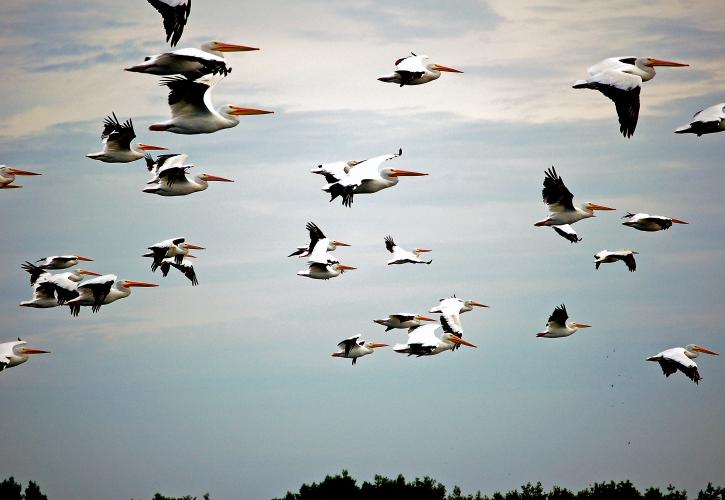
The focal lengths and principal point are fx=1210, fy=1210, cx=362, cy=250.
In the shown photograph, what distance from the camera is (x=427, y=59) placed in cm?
2616

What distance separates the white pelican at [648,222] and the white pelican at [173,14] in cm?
1102

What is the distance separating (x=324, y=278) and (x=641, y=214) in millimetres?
7568

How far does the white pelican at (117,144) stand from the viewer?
80.5 feet

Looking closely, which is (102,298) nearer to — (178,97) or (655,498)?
(178,97)

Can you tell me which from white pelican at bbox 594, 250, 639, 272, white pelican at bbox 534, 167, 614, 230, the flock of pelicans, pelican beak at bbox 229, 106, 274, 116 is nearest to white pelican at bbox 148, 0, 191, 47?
the flock of pelicans

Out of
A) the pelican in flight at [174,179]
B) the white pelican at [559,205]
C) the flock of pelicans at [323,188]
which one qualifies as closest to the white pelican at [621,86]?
the flock of pelicans at [323,188]

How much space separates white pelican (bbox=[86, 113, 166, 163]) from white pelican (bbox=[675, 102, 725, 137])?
430 inches

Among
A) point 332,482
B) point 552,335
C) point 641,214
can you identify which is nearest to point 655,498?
point 332,482

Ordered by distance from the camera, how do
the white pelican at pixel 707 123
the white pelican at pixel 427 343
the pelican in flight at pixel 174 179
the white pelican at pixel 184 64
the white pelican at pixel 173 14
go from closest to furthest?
the white pelican at pixel 173 14 < the white pelican at pixel 184 64 < the white pelican at pixel 707 123 < the pelican in flight at pixel 174 179 < the white pelican at pixel 427 343

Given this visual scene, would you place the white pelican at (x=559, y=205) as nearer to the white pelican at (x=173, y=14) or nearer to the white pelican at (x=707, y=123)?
the white pelican at (x=707, y=123)

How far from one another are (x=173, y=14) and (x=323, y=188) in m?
4.77

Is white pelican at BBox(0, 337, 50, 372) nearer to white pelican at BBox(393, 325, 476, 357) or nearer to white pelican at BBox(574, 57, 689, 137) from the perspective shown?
white pelican at BBox(393, 325, 476, 357)

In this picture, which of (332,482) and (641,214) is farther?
(332,482)

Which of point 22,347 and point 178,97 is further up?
point 178,97
